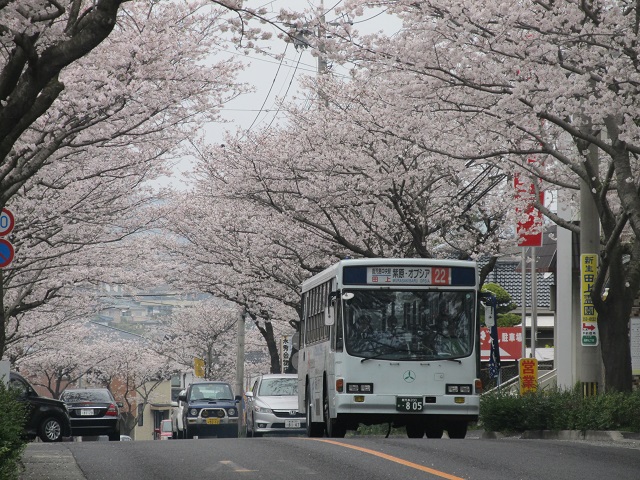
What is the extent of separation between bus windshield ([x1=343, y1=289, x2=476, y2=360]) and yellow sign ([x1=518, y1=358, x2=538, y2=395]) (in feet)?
17.0

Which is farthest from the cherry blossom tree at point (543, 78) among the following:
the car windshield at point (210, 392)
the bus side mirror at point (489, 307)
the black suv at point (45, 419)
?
the car windshield at point (210, 392)

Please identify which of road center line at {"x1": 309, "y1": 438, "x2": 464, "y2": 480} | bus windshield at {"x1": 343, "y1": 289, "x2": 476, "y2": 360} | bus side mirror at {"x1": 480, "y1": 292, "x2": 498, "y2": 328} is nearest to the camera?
road center line at {"x1": 309, "y1": 438, "x2": 464, "y2": 480}

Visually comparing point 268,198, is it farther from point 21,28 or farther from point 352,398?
point 21,28

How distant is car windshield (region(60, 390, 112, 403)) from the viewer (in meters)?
27.8

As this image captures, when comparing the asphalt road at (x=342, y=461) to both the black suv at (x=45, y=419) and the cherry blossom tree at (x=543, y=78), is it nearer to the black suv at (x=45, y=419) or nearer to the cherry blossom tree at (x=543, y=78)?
the cherry blossom tree at (x=543, y=78)

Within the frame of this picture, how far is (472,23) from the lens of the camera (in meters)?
16.1

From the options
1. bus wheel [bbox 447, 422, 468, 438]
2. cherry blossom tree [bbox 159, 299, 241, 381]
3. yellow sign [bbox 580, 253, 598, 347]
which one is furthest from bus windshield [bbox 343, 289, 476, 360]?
cherry blossom tree [bbox 159, 299, 241, 381]

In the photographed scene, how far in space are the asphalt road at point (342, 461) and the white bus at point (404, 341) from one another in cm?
185

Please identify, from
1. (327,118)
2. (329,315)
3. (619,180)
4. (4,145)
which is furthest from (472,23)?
(327,118)

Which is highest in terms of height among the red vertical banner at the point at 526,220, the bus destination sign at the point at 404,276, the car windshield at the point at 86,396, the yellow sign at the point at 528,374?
the red vertical banner at the point at 526,220

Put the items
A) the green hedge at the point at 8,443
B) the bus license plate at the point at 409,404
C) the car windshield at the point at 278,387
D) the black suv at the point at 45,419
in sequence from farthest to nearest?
the car windshield at the point at 278,387 < the black suv at the point at 45,419 < the bus license plate at the point at 409,404 < the green hedge at the point at 8,443

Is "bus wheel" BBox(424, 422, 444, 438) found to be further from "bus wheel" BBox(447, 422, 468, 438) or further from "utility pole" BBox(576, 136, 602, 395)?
"utility pole" BBox(576, 136, 602, 395)

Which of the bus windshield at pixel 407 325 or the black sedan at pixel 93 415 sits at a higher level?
the bus windshield at pixel 407 325

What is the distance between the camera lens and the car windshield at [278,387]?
86.6 ft
